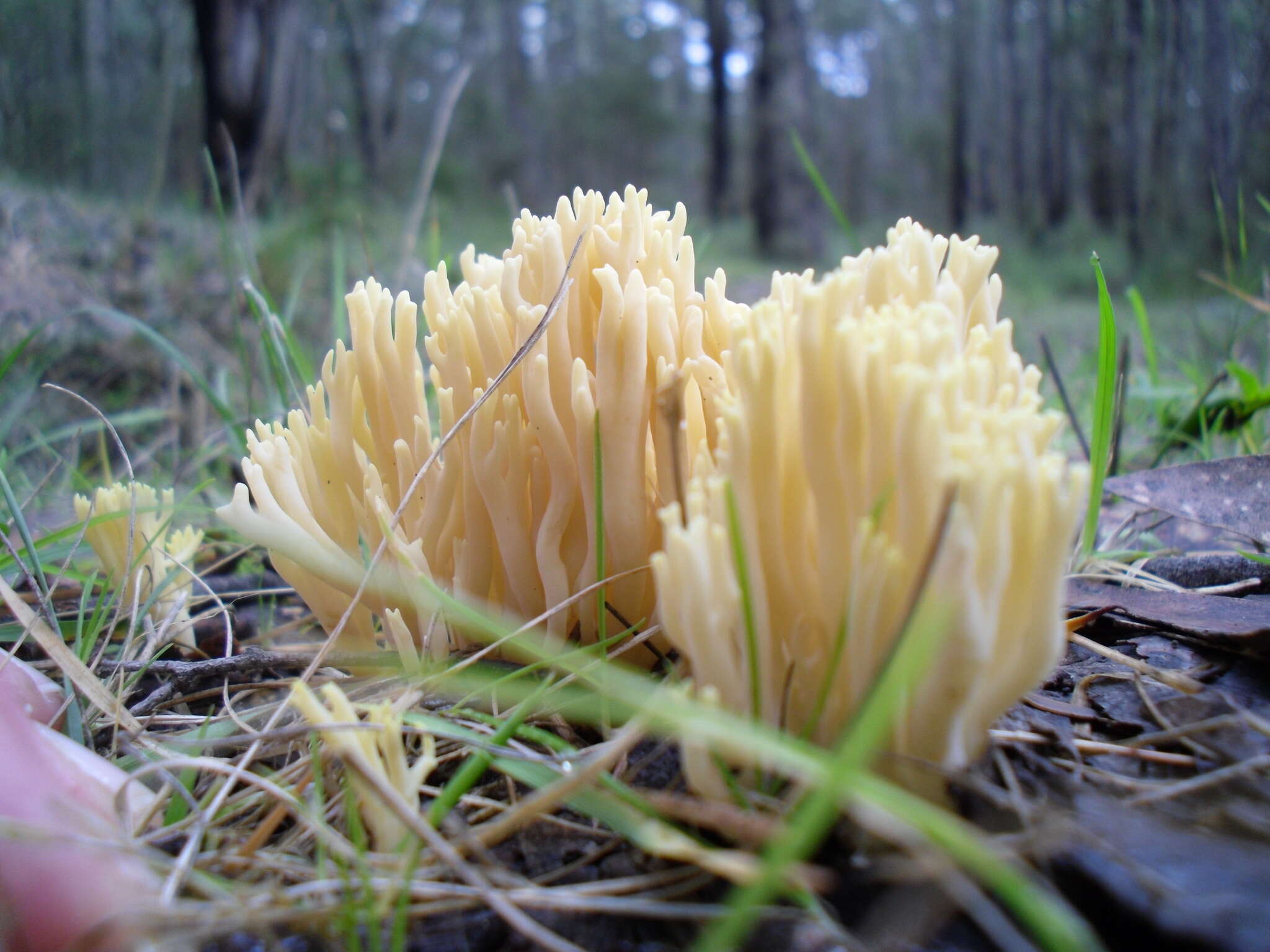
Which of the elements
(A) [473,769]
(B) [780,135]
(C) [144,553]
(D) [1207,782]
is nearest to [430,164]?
(C) [144,553]

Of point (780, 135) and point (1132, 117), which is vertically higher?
point (1132, 117)

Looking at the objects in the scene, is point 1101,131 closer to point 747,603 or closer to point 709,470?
point 709,470

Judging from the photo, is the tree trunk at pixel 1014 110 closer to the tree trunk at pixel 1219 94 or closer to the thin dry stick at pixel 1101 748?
the tree trunk at pixel 1219 94

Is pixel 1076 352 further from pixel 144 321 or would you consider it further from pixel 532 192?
pixel 532 192

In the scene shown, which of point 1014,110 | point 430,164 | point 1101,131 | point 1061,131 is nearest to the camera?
point 430,164

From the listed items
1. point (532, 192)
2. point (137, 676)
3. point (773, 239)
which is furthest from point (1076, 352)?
point (532, 192)

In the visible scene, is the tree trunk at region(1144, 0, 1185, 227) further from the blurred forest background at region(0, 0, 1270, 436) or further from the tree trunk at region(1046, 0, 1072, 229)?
the tree trunk at region(1046, 0, 1072, 229)

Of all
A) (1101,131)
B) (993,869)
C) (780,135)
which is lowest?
(993,869)

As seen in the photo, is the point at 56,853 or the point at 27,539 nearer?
the point at 56,853
